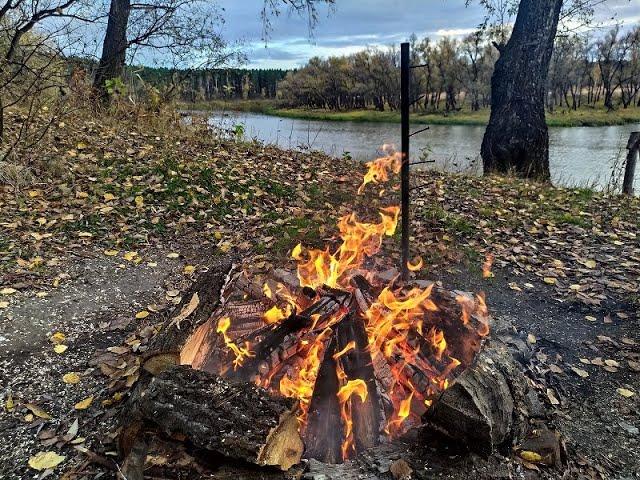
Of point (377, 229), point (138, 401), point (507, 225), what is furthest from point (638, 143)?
point (138, 401)

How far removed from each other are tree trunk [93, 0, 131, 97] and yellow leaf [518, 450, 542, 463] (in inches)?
448

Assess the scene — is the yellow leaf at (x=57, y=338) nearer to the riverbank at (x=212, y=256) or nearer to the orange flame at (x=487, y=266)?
the riverbank at (x=212, y=256)

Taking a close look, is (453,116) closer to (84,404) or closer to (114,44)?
(114,44)

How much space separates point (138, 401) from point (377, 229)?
3.16 metres

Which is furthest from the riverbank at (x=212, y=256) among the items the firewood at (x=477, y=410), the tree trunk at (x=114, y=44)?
the tree trunk at (x=114, y=44)

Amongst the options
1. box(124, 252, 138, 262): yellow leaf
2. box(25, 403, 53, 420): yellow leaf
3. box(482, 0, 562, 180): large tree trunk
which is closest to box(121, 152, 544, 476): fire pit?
box(25, 403, 53, 420): yellow leaf

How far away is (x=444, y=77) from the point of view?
39562 mm

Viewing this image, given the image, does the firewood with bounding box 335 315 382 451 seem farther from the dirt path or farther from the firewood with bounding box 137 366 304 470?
the dirt path

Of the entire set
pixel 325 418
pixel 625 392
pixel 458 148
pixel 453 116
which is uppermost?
pixel 453 116

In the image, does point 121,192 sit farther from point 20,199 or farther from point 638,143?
point 638,143

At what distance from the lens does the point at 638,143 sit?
9.56 m

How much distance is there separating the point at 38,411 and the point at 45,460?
0.51 meters

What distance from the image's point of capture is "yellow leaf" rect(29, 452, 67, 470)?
101 inches

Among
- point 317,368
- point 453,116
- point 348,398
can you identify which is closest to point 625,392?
point 348,398
